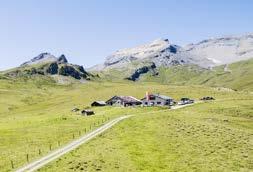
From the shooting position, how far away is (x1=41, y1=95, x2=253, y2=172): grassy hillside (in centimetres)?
6412

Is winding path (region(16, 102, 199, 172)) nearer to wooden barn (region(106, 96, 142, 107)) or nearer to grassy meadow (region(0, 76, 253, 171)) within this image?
grassy meadow (region(0, 76, 253, 171))

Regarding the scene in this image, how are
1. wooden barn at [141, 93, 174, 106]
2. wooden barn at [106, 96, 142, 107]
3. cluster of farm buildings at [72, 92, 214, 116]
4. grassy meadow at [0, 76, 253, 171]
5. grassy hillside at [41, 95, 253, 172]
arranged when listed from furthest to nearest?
wooden barn at [141, 93, 174, 106] < cluster of farm buildings at [72, 92, 214, 116] < wooden barn at [106, 96, 142, 107] < grassy meadow at [0, 76, 253, 171] < grassy hillside at [41, 95, 253, 172]

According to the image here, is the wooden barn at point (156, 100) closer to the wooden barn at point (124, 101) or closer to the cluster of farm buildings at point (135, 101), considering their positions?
the cluster of farm buildings at point (135, 101)

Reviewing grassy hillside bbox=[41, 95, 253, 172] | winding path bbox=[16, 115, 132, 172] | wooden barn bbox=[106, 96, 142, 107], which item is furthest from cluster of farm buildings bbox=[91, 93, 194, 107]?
winding path bbox=[16, 115, 132, 172]

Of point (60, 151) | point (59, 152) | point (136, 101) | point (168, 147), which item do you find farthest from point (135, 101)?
point (59, 152)

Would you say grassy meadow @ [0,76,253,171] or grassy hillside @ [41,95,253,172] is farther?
grassy meadow @ [0,76,253,171]

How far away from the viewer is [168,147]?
79.7 m

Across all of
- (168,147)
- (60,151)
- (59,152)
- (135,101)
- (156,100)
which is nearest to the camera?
(59,152)

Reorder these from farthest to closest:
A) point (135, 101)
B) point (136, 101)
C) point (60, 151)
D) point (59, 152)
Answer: point (136, 101) < point (135, 101) < point (60, 151) < point (59, 152)

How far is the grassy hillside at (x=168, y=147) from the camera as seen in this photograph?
64125mm

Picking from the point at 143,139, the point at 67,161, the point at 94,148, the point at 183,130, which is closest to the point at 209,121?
the point at 183,130

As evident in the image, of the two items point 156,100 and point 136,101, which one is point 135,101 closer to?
point 136,101

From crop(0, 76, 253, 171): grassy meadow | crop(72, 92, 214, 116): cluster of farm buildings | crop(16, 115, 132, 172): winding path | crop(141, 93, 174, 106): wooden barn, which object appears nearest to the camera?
crop(16, 115, 132, 172): winding path

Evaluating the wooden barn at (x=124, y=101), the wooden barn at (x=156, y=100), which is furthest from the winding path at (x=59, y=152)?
the wooden barn at (x=156, y=100)
